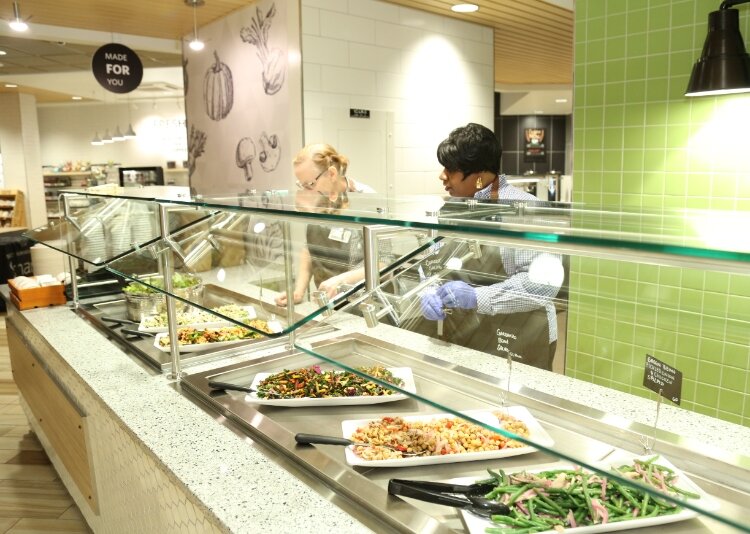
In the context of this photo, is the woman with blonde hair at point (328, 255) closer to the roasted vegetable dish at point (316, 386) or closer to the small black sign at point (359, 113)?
the roasted vegetable dish at point (316, 386)

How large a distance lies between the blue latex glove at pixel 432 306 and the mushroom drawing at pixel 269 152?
370 centimetres

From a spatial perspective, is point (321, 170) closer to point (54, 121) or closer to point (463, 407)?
point (463, 407)

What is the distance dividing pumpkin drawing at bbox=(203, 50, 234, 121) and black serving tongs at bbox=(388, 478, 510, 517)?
4.95 m

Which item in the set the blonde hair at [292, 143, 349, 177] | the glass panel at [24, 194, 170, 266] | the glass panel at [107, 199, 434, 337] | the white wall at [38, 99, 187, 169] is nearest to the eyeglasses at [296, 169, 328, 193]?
the blonde hair at [292, 143, 349, 177]

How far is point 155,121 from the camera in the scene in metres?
15.3

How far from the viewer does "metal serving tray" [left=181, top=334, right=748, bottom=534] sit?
3.96ft

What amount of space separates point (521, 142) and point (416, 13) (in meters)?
12.1

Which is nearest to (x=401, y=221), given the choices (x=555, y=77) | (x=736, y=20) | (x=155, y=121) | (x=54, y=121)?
(x=736, y=20)

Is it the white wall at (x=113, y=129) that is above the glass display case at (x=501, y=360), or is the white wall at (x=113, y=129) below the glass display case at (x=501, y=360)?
above

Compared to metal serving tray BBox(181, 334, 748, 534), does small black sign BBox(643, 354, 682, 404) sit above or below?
above

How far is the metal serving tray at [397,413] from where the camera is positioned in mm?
1207

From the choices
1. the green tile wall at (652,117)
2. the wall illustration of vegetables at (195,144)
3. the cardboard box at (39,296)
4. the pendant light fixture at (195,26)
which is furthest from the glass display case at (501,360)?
the wall illustration of vegetables at (195,144)

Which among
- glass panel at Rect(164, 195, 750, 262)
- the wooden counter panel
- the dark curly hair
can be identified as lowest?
the wooden counter panel

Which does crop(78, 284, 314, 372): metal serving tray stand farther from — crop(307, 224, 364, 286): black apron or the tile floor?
the tile floor
